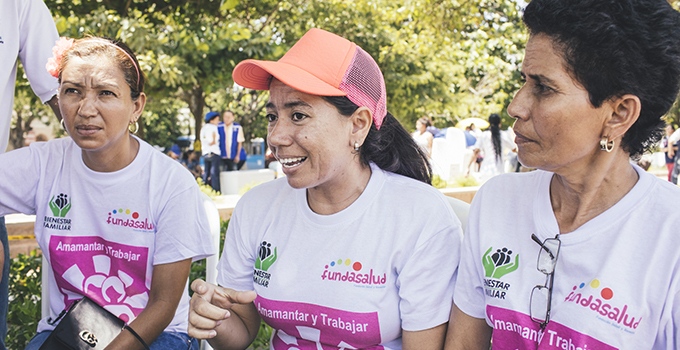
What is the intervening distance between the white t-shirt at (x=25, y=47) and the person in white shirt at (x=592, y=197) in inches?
92.9

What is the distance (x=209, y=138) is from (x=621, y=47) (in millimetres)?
10185

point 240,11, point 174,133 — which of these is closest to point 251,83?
point 240,11

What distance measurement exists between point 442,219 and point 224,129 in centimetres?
992

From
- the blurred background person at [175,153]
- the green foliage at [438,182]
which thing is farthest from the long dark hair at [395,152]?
the blurred background person at [175,153]

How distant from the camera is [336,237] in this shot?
6.72 ft

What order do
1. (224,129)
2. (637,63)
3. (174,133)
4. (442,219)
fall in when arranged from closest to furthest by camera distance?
(637,63)
(442,219)
(224,129)
(174,133)

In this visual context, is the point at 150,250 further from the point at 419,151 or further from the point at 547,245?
the point at 547,245

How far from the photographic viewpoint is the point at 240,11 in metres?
12.1

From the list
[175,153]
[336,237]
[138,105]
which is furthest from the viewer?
[175,153]

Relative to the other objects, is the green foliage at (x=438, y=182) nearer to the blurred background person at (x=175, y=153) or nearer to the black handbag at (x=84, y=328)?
the black handbag at (x=84, y=328)

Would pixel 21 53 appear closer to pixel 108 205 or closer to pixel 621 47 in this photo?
pixel 108 205

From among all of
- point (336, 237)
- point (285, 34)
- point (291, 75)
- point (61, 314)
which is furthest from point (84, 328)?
point (285, 34)

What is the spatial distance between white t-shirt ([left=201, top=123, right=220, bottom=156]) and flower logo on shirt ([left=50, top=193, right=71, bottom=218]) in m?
8.60

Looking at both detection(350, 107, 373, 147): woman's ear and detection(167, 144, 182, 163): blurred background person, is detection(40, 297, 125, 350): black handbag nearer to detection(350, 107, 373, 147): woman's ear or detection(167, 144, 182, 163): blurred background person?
detection(350, 107, 373, 147): woman's ear
